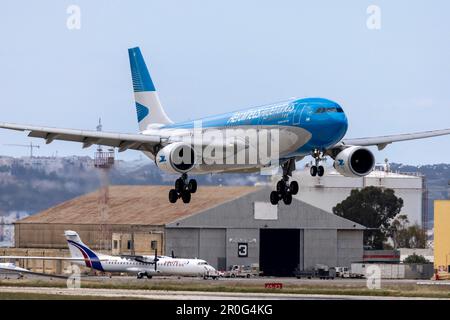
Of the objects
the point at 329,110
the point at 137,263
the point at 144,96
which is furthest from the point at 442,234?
the point at 329,110

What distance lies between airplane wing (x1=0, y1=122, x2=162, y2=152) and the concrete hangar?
54.4m

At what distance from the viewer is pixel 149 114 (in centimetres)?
9994

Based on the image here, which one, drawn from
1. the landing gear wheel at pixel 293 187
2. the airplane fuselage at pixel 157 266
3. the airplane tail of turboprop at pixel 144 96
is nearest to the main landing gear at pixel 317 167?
the landing gear wheel at pixel 293 187

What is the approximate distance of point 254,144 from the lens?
262 ft

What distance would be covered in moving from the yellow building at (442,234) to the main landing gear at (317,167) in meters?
68.3

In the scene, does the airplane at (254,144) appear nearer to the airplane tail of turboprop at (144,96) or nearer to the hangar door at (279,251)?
the airplane tail of turboprop at (144,96)

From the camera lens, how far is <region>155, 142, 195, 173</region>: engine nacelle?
83250mm

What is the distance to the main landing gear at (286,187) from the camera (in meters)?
84.8

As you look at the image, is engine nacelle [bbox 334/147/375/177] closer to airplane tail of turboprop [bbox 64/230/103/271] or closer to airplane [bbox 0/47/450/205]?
airplane [bbox 0/47/450/205]

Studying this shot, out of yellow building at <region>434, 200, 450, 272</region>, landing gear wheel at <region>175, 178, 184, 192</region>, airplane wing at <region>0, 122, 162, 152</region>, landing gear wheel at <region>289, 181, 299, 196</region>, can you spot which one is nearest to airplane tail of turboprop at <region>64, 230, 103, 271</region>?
yellow building at <region>434, 200, 450, 272</region>

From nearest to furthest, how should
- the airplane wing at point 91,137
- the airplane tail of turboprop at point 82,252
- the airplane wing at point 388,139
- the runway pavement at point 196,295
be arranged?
1. the runway pavement at point 196,295
2. the airplane wing at point 91,137
3. the airplane wing at point 388,139
4. the airplane tail of turboprop at point 82,252
